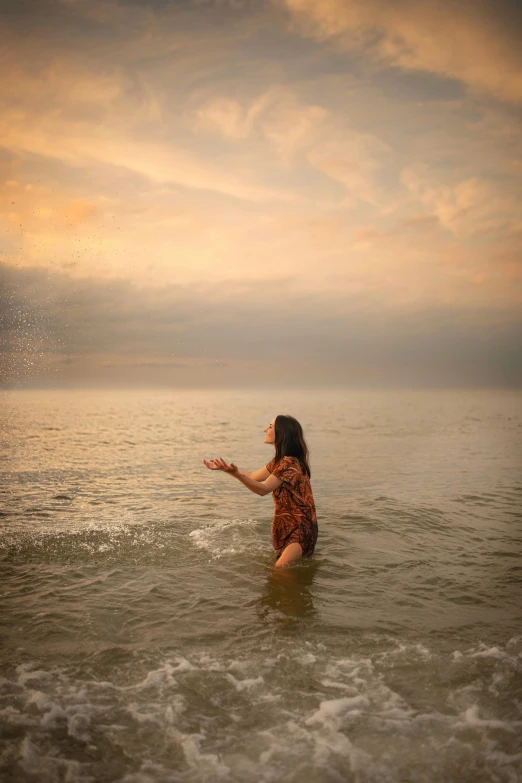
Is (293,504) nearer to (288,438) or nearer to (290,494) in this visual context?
(290,494)

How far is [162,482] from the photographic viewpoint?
1611cm

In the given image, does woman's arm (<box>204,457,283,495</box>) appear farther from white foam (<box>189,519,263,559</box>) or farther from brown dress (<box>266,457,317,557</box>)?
white foam (<box>189,519,263,559</box>)

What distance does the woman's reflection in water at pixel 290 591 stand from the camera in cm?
662

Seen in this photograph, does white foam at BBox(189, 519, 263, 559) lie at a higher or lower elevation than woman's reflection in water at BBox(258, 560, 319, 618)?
lower

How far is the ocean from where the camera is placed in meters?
4.03

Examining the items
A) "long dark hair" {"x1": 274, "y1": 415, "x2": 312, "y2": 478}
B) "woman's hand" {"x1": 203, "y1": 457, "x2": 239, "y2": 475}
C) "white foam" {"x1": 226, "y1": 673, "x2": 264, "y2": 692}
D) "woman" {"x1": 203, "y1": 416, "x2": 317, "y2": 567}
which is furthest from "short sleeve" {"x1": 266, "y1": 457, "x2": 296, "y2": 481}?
"white foam" {"x1": 226, "y1": 673, "x2": 264, "y2": 692}

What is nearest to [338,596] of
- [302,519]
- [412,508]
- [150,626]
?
[302,519]

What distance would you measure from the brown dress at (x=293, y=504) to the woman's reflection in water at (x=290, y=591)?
40 cm

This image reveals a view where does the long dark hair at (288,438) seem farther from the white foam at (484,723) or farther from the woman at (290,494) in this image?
the white foam at (484,723)

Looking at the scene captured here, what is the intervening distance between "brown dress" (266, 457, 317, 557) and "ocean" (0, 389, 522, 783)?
0.55m

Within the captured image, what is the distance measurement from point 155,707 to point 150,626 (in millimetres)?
1548

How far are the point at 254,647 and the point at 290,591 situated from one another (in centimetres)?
169

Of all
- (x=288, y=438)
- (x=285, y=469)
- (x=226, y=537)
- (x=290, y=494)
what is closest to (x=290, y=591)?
(x=290, y=494)

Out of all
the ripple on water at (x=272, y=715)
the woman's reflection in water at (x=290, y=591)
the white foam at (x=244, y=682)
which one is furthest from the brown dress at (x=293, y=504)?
the white foam at (x=244, y=682)
